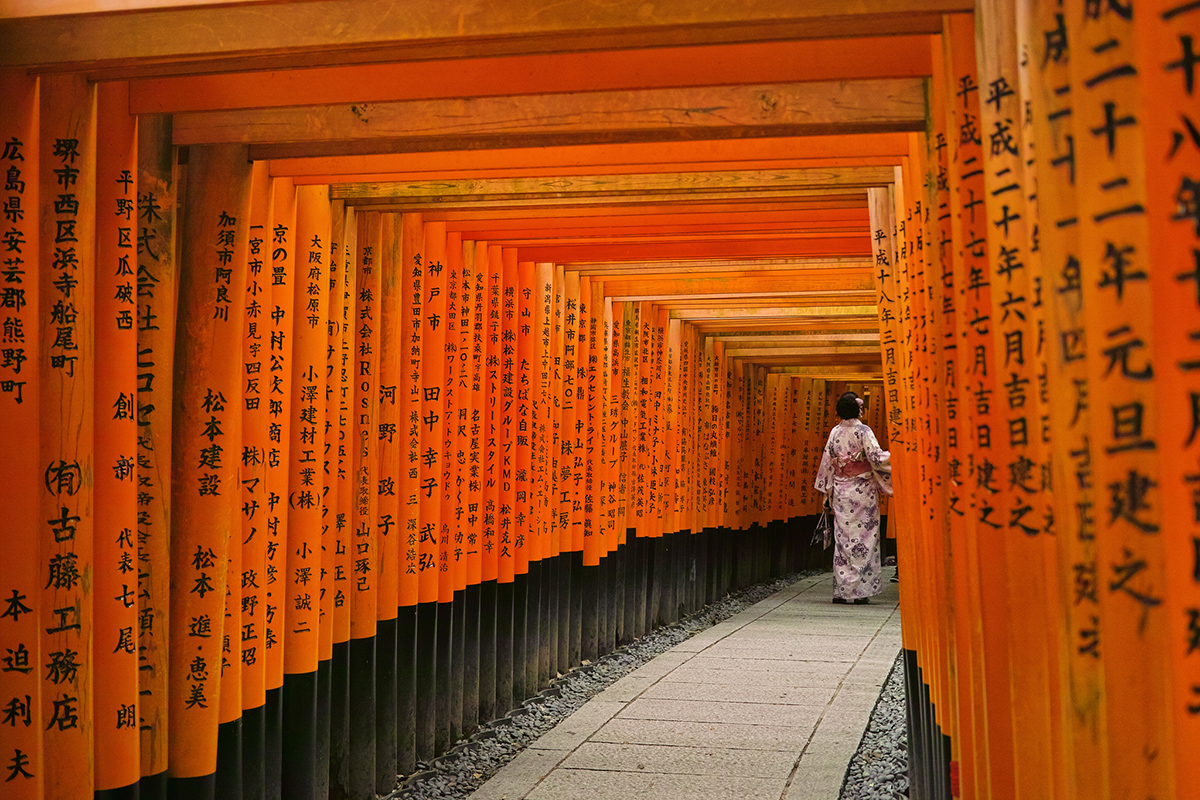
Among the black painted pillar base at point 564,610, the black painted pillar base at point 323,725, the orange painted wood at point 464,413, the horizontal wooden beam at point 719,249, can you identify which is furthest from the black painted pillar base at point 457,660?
the horizontal wooden beam at point 719,249

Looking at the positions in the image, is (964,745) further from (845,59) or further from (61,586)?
(61,586)

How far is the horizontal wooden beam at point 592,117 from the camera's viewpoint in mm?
3725

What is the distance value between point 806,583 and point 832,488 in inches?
147

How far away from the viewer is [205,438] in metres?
4.05

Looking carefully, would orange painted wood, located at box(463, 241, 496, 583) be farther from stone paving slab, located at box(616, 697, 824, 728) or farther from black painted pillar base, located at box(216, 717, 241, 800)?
black painted pillar base, located at box(216, 717, 241, 800)

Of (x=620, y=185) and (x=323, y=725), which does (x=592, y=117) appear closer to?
(x=620, y=185)

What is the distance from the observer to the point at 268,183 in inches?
175

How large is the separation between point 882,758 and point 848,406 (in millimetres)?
6041

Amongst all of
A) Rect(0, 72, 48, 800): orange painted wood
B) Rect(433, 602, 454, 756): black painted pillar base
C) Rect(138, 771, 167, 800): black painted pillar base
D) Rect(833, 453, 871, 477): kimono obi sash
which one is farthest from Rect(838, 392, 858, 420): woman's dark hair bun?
Rect(0, 72, 48, 800): orange painted wood

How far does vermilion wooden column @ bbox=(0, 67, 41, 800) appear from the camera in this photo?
3.17m

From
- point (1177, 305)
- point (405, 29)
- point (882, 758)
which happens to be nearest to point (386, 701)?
point (882, 758)

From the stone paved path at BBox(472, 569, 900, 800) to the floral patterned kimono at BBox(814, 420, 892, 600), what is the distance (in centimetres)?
193

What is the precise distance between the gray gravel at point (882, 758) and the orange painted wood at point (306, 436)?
8.54ft

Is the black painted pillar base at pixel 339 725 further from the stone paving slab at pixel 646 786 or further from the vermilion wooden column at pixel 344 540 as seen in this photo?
the stone paving slab at pixel 646 786
